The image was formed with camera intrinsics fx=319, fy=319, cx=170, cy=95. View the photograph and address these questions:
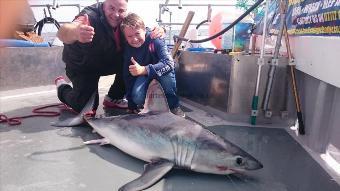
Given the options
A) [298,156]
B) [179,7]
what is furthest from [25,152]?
[179,7]

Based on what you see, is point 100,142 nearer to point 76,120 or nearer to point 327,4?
point 76,120

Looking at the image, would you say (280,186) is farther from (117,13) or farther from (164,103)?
(117,13)

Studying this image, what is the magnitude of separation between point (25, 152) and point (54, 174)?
0.52 meters

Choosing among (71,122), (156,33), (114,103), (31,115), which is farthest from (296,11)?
(31,115)

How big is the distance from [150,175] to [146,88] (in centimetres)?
145

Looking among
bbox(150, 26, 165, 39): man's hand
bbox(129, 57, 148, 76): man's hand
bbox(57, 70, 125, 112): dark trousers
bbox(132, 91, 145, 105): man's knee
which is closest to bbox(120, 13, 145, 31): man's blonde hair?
bbox(150, 26, 165, 39): man's hand

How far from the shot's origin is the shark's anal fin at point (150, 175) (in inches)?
69.9

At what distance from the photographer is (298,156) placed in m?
2.40

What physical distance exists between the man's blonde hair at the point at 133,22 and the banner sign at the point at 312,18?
1.53m

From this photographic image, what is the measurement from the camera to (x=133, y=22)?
10.1 feet

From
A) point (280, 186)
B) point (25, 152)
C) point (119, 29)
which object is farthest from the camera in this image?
point (119, 29)

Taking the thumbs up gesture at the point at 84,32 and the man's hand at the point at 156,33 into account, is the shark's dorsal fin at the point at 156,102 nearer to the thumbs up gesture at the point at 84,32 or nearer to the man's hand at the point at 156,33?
the thumbs up gesture at the point at 84,32

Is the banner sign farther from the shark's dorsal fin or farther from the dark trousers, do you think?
the dark trousers

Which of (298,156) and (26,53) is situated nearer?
(298,156)
